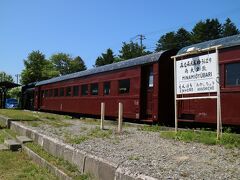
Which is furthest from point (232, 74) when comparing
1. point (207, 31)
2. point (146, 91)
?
point (207, 31)

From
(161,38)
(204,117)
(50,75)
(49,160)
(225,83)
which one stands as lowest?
(49,160)

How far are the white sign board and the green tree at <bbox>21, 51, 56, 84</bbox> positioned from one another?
191 ft

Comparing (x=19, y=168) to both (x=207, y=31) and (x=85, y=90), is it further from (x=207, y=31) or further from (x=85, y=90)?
(x=207, y=31)

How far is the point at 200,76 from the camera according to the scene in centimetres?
855

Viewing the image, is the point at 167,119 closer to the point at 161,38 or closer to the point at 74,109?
the point at 74,109

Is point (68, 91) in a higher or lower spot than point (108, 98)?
higher

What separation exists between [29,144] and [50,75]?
65.8 m

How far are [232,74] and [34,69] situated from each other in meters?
59.9

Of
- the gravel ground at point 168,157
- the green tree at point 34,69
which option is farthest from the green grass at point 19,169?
the green tree at point 34,69

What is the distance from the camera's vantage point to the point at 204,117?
36.2 ft

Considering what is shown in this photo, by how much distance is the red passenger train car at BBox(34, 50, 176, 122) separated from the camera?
44.5ft

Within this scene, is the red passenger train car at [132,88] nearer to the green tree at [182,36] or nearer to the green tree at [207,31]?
the green tree at [207,31]

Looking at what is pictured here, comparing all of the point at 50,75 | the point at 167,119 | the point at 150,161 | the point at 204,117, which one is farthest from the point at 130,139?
the point at 50,75

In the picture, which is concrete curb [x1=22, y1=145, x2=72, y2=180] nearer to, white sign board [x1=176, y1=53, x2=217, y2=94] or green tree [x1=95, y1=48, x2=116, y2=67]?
white sign board [x1=176, y1=53, x2=217, y2=94]
